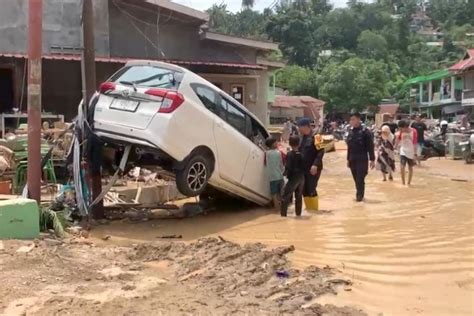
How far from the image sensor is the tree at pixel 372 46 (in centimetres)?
7744

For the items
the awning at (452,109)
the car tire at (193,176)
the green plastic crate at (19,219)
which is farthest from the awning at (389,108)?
the green plastic crate at (19,219)

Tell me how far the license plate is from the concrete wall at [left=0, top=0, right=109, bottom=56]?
10.8 m

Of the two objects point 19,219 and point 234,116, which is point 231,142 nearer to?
point 234,116

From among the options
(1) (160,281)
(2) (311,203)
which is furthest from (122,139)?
(2) (311,203)

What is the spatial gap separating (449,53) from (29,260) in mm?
75198

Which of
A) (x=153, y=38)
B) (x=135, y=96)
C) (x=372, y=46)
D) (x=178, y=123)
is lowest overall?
(x=178, y=123)

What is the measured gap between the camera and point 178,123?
8.37m

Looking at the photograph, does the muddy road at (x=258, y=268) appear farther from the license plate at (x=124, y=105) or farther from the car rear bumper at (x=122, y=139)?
the license plate at (x=124, y=105)

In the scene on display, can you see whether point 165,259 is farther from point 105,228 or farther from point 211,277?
point 105,228

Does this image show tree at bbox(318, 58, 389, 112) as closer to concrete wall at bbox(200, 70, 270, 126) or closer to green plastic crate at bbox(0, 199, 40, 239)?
concrete wall at bbox(200, 70, 270, 126)

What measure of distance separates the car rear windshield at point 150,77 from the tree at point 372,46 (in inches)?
2803

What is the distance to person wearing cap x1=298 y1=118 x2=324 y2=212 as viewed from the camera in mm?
10039

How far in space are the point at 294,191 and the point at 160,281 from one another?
4262 mm

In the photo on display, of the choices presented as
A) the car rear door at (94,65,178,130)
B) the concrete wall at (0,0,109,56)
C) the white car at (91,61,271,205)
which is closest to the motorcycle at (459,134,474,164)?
the concrete wall at (0,0,109,56)
